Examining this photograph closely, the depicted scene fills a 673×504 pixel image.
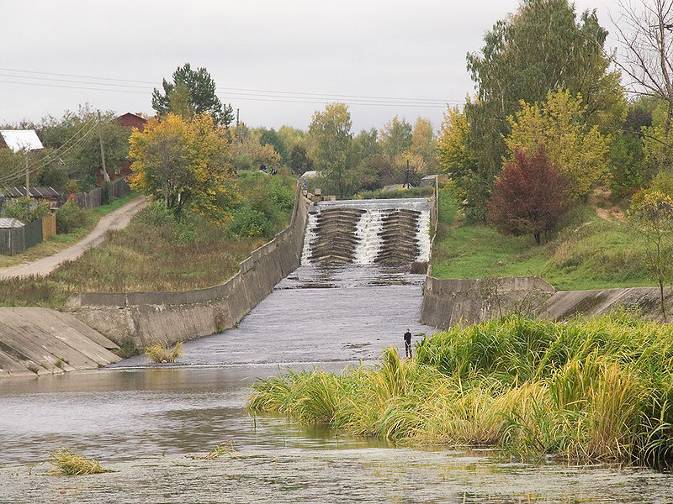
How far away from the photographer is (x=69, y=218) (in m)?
94.0

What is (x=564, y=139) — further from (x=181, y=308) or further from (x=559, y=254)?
(x=181, y=308)

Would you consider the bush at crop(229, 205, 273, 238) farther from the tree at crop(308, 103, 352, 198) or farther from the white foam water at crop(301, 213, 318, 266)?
the tree at crop(308, 103, 352, 198)

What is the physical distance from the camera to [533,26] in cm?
8762

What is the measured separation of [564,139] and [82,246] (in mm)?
30350

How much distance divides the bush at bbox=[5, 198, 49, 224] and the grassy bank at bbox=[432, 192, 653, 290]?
2468 cm

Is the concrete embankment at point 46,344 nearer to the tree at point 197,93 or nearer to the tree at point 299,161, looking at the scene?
the tree at point 197,93

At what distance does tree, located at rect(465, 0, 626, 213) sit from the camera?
8800 centimetres

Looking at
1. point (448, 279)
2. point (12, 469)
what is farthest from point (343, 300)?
point (12, 469)

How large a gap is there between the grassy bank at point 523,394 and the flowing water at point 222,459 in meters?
0.74

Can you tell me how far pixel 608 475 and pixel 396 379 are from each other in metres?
8.48

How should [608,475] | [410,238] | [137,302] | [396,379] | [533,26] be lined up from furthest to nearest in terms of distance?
[410,238]
[533,26]
[137,302]
[396,379]
[608,475]

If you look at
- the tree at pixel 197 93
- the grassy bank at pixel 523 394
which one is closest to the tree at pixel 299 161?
the tree at pixel 197 93

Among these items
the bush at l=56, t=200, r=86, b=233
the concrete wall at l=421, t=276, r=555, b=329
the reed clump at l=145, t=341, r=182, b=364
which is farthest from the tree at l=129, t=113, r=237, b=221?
the reed clump at l=145, t=341, r=182, b=364

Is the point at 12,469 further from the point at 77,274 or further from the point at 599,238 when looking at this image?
the point at 599,238
